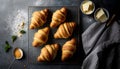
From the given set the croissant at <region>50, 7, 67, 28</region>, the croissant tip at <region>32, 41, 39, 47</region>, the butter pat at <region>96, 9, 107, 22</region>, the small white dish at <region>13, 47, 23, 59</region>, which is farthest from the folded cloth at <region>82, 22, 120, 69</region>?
the small white dish at <region>13, 47, 23, 59</region>

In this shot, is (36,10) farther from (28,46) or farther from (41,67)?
(41,67)

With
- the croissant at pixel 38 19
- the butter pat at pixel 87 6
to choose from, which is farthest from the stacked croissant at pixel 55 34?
the butter pat at pixel 87 6

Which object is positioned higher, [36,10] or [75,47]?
[36,10]

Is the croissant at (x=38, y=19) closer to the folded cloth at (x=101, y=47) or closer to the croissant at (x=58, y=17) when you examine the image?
the croissant at (x=58, y=17)

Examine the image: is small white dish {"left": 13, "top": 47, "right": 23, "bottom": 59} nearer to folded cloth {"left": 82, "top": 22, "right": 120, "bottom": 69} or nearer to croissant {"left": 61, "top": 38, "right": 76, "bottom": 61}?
croissant {"left": 61, "top": 38, "right": 76, "bottom": 61}

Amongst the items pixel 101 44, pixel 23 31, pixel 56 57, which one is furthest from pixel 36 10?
pixel 101 44

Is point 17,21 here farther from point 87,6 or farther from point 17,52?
point 87,6
